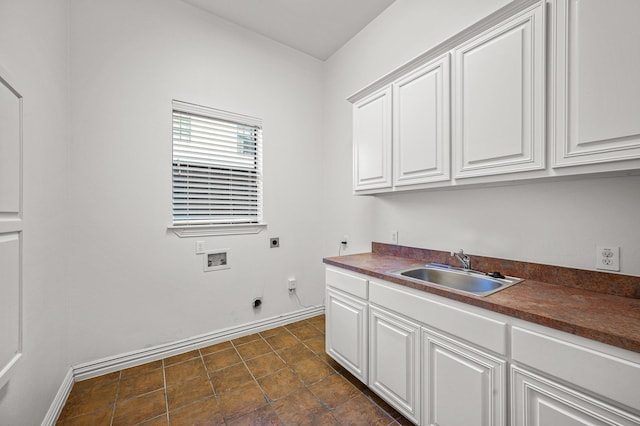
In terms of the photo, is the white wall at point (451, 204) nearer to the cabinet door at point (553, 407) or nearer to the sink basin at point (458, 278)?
the sink basin at point (458, 278)

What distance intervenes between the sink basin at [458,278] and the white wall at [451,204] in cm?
18

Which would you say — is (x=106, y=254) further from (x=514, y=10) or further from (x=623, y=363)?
(x=514, y=10)

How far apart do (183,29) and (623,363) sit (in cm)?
346

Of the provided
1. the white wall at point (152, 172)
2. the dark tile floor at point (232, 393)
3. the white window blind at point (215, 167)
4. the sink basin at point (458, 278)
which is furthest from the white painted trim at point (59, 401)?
the sink basin at point (458, 278)

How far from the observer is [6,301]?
1.07 meters

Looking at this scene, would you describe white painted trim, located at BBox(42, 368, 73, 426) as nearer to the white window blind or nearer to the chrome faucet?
the white window blind

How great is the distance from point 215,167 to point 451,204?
217 cm

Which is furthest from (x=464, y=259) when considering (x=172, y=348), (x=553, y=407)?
(x=172, y=348)

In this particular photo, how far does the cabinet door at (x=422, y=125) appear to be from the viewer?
1664 mm

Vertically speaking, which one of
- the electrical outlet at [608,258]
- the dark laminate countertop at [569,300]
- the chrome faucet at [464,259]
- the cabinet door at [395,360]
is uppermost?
the electrical outlet at [608,258]

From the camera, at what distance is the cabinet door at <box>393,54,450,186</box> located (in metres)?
1.66

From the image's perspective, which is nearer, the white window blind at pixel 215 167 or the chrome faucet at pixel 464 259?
the chrome faucet at pixel 464 259

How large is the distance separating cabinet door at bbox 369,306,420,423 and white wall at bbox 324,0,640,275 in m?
0.78

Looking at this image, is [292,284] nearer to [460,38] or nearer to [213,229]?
[213,229]
